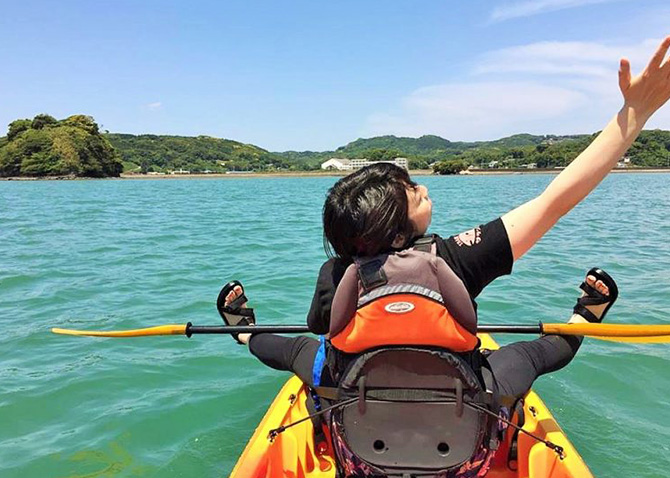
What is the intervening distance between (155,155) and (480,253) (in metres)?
146

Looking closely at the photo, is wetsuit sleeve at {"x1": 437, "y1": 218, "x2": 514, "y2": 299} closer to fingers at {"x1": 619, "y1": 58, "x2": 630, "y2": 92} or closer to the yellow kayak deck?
fingers at {"x1": 619, "y1": 58, "x2": 630, "y2": 92}


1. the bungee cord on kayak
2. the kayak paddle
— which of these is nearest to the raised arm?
the bungee cord on kayak

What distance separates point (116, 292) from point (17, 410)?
12.9ft

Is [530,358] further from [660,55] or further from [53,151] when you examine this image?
[53,151]

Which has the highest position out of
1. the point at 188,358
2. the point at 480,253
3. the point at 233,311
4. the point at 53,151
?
the point at 53,151

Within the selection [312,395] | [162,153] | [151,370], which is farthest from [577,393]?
[162,153]

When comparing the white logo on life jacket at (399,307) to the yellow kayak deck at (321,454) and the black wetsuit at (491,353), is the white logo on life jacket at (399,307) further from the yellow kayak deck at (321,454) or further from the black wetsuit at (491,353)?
the yellow kayak deck at (321,454)

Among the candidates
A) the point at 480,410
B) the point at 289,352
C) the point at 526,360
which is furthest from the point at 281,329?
the point at 480,410

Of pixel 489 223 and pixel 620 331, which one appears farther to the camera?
pixel 620 331

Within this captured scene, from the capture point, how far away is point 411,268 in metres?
1.83

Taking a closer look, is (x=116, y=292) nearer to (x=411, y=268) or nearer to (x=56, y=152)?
(x=411, y=268)

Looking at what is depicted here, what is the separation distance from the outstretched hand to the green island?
6234cm

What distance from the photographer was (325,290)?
2152mm

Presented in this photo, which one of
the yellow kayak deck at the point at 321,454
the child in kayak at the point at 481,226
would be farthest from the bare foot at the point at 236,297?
→ the child in kayak at the point at 481,226
